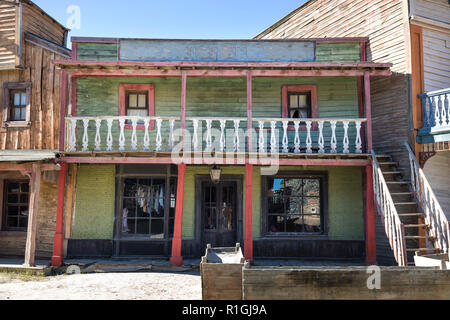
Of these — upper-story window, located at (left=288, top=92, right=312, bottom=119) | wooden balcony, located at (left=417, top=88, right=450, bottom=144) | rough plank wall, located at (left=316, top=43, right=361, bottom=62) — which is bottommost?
wooden balcony, located at (left=417, top=88, right=450, bottom=144)

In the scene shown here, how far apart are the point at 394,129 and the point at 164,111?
246 inches

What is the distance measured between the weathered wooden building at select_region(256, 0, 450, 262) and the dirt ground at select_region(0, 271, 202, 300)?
17.1ft

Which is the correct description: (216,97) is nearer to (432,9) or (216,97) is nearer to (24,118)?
(24,118)

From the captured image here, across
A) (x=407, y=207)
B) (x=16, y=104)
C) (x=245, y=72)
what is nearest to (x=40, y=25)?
(x=16, y=104)

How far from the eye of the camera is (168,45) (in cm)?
1130

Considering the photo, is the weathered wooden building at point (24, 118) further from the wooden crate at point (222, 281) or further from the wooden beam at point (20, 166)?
the wooden crate at point (222, 281)

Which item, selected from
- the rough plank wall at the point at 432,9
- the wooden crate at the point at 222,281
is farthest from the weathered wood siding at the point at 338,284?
the rough plank wall at the point at 432,9

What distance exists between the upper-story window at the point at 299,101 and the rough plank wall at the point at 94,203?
5.28 metres

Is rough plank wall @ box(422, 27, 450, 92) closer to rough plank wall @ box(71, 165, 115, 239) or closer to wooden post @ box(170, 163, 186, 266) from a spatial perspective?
wooden post @ box(170, 163, 186, 266)

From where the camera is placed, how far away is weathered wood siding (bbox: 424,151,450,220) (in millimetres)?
9758

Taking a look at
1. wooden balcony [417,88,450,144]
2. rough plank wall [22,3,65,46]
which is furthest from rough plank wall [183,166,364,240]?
rough plank wall [22,3,65,46]

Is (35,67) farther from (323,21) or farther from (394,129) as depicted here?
(394,129)

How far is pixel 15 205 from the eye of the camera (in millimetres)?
11438

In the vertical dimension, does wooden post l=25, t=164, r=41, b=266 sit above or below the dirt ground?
above
